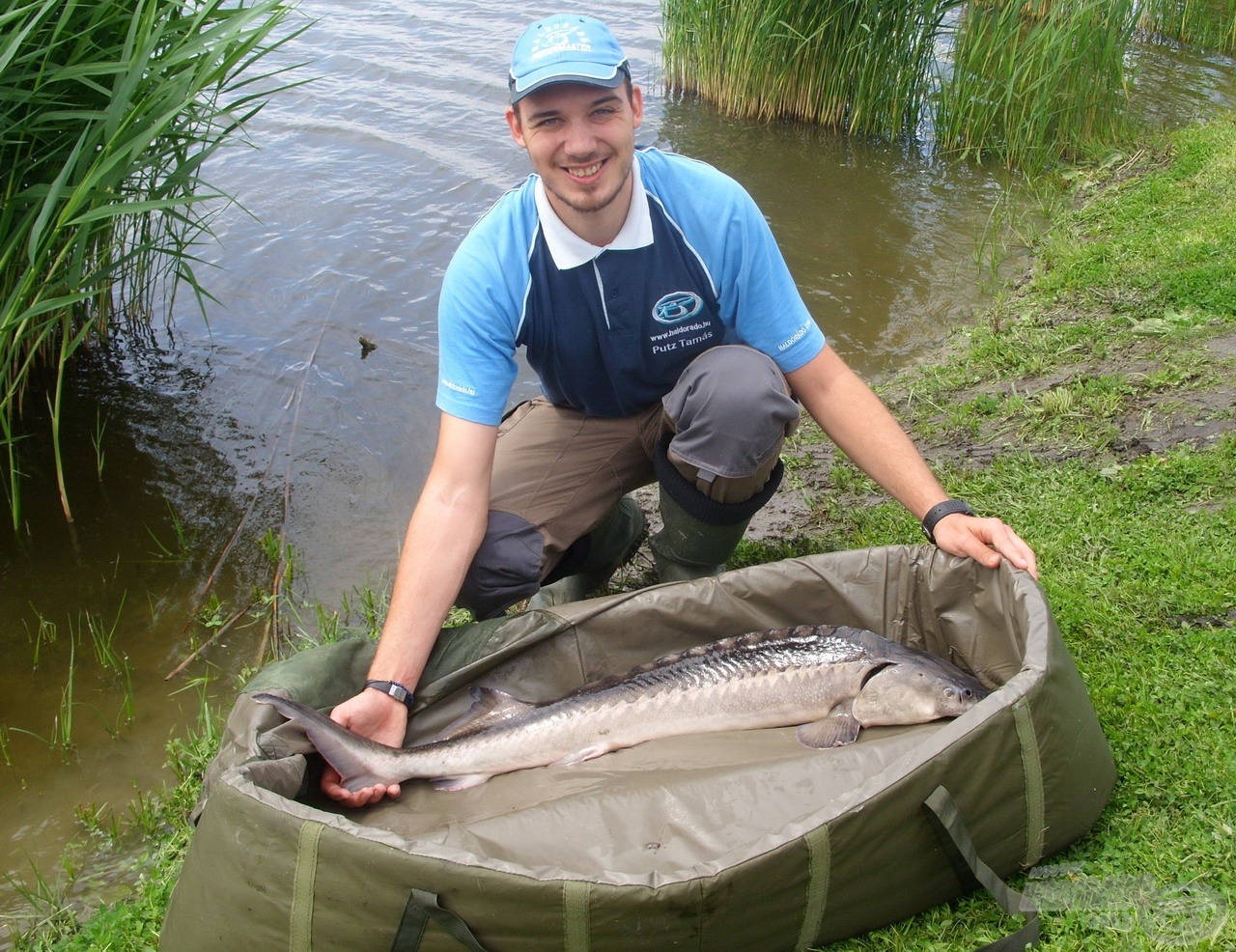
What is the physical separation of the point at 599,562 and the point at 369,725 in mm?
1347

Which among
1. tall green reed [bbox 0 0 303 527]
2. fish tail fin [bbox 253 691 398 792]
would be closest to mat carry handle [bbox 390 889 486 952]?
fish tail fin [bbox 253 691 398 792]

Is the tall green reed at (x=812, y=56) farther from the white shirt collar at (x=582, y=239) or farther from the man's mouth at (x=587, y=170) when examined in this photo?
the man's mouth at (x=587, y=170)

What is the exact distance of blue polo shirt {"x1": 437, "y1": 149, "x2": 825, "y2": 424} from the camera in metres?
3.26

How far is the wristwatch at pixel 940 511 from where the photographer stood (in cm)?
308

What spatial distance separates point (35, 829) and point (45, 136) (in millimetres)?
2641

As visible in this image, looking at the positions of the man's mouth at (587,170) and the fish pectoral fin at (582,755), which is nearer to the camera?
the fish pectoral fin at (582,755)

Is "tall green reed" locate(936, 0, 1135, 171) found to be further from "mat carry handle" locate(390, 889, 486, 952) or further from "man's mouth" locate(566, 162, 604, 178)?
"mat carry handle" locate(390, 889, 486, 952)

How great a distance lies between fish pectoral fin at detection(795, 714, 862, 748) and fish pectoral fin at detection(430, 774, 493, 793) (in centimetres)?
86

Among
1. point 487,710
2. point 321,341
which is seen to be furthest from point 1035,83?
point 487,710

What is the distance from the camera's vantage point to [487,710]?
10.2ft

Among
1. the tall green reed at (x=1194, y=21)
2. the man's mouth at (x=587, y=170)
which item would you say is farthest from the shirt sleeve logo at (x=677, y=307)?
the tall green reed at (x=1194, y=21)

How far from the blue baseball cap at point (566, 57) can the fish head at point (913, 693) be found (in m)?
1.78

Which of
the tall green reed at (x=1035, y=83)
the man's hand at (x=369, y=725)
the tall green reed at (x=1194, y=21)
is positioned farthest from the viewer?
the tall green reed at (x=1194, y=21)

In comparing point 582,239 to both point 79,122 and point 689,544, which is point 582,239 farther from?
point 79,122
